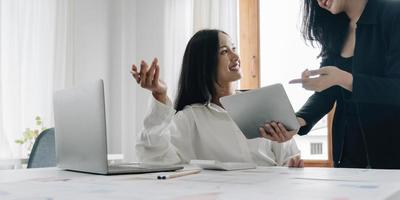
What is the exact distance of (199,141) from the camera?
66.3 inches

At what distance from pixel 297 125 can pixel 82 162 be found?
2.01 feet

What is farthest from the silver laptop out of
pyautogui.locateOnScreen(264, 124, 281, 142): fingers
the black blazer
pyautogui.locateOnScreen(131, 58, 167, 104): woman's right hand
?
the black blazer

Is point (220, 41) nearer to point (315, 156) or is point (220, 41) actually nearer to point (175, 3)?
point (315, 156)

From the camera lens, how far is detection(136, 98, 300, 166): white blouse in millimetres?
1460

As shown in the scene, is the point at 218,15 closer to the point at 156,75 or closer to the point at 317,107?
the point at 317,107

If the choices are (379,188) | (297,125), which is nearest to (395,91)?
(297,125)

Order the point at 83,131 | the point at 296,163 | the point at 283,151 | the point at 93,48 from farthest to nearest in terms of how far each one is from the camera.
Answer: the point at 93,48 < the point at 283,151 < the point at 296,163 < the point at 83,131

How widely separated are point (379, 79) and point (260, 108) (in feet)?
1.10

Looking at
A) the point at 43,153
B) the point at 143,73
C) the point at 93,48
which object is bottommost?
the point at 43,153

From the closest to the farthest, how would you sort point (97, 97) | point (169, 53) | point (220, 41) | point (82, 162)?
1. point (97, 97)
2. point (82, 162)
3. point (220, 41)
4. point (169, 53)

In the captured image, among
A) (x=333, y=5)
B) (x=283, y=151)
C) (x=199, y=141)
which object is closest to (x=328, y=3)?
(x=333, y=5)

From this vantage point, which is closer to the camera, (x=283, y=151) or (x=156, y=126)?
(x=156, y=126)

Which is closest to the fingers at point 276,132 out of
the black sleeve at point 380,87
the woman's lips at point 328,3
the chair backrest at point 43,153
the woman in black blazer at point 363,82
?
the woman in black blazer at point 363,82

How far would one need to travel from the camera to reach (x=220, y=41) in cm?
183
